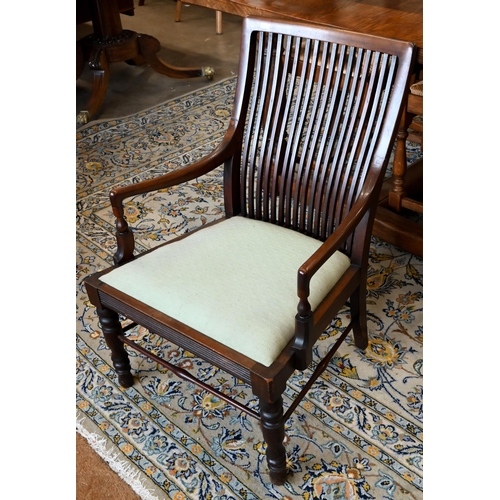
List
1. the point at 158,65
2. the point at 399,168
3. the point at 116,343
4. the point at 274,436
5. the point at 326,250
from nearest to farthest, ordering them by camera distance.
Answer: the point at 326,250 → the point at 274,436 → the point at 116,343 → the point at 399,168 → the point at 158,65

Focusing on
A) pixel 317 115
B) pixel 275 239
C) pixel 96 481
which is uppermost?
pixel 317 115

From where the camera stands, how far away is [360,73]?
1.58 meters

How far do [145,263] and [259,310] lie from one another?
373mm

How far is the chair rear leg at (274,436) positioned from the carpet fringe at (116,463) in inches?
12.6

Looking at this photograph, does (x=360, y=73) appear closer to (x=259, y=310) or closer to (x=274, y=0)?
(x=259, y=310)

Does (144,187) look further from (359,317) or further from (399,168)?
(399,168)

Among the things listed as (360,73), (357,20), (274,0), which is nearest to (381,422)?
(360,73)

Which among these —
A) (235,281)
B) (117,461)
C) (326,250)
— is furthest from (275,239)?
(117,461)

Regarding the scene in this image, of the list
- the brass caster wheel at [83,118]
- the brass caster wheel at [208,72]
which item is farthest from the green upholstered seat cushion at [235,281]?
the brass caster wheel at [208,72]

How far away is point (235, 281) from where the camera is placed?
4.93ft

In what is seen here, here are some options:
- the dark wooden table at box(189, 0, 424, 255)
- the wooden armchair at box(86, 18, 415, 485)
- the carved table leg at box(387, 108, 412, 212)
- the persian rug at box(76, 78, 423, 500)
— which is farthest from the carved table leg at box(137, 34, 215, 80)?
the wooden armchair at box(86, 18, 415, 485)

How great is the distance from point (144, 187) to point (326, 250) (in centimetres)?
55

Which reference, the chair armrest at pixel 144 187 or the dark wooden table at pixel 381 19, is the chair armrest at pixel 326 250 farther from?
the dark wooden table at pixel 381 19

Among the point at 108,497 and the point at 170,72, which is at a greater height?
the point at 170,72
